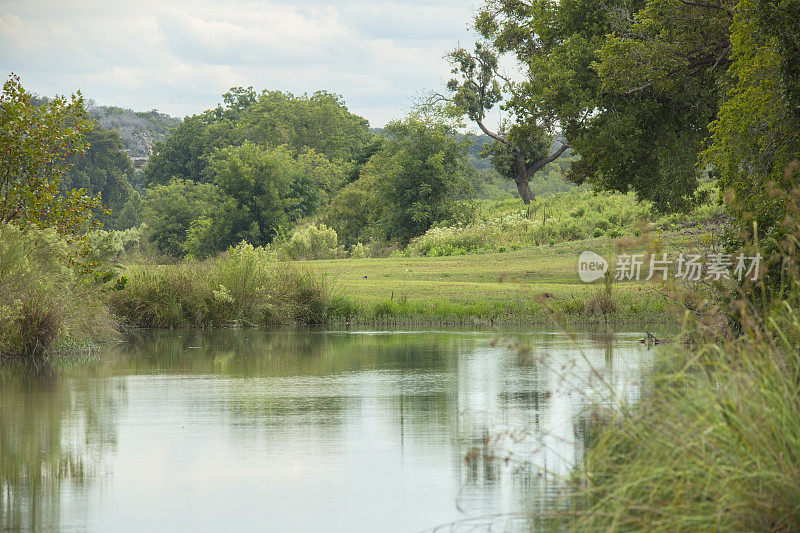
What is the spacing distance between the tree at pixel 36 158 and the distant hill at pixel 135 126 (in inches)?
5019

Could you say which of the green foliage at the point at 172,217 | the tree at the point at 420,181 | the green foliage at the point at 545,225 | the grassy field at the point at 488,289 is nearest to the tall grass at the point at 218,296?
the grassy field at the point at 488,289

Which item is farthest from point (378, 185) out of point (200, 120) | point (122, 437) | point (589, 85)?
point (122, 437)

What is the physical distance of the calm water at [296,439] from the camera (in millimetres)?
6793

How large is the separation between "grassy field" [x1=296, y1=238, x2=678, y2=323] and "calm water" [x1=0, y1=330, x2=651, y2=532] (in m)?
4.26

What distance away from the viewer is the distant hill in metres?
150

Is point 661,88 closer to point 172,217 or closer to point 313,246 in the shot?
point 313,246

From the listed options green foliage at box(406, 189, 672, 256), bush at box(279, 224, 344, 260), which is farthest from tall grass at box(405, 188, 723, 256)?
bush at box(279, 224, 344, 260)

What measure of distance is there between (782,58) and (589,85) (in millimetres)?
11368

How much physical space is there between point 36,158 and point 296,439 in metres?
10.9

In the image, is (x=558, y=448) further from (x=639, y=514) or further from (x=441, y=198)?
(x=441, y=198)

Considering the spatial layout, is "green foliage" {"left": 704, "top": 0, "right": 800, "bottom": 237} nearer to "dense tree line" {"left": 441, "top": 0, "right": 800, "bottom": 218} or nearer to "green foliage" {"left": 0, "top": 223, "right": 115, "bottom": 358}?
"dense tree line" {"left": 441, "top": 0, "right": 800, "bottom": 218}

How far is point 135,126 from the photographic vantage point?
16112 cm

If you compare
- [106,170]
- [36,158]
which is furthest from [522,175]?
[106,170]

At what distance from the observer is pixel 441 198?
5484 centimetres
